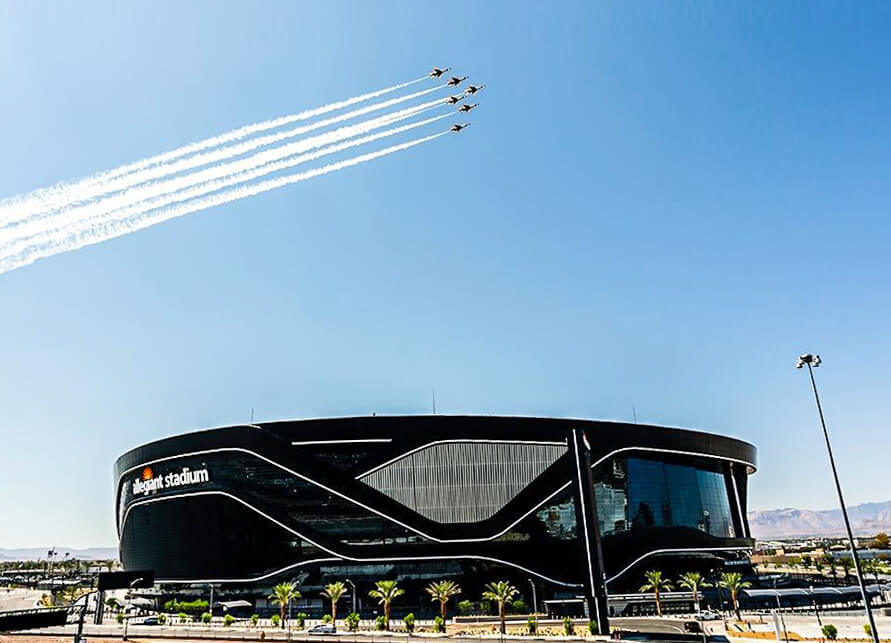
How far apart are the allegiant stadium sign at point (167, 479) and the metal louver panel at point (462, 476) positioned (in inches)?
924

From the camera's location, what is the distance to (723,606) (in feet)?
271

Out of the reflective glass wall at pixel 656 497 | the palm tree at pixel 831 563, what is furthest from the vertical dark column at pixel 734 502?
the palm tree at pixel 831 563

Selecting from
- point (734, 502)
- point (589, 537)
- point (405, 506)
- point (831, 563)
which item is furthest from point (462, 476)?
point (831, 563)

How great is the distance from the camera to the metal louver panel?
8731cm

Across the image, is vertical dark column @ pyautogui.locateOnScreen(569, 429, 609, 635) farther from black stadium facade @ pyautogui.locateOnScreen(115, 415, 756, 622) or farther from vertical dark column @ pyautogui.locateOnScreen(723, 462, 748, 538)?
vertical dark column @ pyautogui.locateOnScreen(723, 462, 748, 538)

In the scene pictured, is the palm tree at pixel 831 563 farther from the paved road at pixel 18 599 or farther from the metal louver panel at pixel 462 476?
the paved road at pixel 18 599

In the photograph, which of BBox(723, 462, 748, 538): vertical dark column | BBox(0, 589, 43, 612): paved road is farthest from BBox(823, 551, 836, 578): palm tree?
BBox(0, 589, 43, 612): paved road

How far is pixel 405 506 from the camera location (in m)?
87.1

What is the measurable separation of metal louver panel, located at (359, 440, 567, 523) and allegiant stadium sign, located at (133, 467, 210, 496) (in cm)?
2346

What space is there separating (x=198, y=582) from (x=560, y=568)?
4814 centimetres

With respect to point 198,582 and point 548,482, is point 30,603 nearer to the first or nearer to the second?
point 198,582

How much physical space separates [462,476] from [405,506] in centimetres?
833

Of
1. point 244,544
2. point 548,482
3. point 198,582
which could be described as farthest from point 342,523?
point 548,482

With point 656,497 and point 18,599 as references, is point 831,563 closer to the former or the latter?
point 656,497
